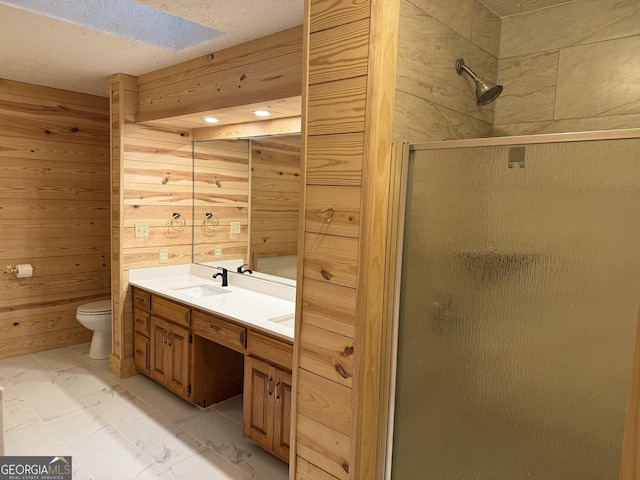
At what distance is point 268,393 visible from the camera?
2.35 m

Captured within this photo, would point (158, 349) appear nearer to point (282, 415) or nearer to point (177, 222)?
point (177, 222)

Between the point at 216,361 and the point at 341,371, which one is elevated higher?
the point at 341,371

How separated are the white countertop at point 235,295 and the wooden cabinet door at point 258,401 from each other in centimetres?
24

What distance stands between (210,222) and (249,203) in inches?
21.1

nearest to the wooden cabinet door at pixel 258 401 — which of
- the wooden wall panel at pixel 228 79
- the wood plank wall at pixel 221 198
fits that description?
the wood plank wall at pixel 221 198

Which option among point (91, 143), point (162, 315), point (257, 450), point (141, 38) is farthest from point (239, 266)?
point (91, 143)

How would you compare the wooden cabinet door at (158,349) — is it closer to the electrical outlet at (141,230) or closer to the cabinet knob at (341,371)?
the electrical outlet at (141,230)

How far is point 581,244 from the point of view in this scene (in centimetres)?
125

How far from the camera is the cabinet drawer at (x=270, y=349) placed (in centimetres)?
222

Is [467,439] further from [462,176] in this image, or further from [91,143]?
[91,143]

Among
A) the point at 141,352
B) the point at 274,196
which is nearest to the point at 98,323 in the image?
the point at 141,352

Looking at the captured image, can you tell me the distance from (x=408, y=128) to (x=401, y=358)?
841 mm

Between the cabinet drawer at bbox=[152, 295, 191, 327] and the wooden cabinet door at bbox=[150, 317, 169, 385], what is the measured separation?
0.20ft

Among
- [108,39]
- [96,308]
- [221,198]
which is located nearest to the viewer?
[108,39]
